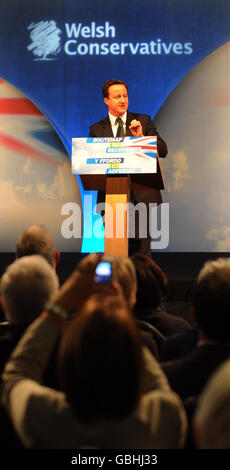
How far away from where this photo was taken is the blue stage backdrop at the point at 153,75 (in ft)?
21.0

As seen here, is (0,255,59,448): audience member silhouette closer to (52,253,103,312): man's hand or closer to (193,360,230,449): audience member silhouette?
(52,253,103,312): man's hand

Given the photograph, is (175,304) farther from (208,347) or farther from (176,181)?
(176,181)

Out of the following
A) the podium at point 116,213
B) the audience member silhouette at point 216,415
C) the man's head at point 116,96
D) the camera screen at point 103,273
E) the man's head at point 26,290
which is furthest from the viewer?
the man's head at point 116,96

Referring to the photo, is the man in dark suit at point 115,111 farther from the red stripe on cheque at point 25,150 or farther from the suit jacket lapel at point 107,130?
the red stripe on cheque at point 25,150

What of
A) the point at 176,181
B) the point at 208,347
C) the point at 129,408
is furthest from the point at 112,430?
the point at 176,181

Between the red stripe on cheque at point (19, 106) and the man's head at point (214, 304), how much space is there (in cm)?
566

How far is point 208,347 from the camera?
4.16 ft

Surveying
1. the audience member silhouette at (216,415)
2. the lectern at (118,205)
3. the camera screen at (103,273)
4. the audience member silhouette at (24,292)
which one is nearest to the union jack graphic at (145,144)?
the lectern at (118,205)

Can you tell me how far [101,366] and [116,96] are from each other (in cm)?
317

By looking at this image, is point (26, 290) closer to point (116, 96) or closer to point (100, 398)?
point (100, 398)

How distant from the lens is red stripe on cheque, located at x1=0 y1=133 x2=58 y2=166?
6.66m

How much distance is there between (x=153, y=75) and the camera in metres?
6.41

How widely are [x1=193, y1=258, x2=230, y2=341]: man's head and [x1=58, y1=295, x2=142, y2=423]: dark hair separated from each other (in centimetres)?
43

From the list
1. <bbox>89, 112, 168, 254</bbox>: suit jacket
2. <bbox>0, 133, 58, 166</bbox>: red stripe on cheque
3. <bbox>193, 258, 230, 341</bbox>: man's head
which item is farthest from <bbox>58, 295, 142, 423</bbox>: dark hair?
<bbox>0, 133, 58, 166</bbox>: red stripe on cheque
